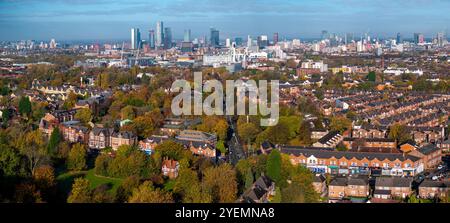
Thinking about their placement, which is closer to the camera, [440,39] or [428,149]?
[428,149]

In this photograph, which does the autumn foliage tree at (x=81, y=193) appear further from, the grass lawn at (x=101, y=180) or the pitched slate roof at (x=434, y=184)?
the pitched slate roof at (x=434, y=184)

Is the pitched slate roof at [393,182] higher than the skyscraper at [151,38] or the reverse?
the reverse

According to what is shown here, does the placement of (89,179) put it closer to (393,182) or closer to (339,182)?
(339,182)

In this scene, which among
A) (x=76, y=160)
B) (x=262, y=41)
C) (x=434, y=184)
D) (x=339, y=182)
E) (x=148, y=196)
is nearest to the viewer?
(x=148, y=196)

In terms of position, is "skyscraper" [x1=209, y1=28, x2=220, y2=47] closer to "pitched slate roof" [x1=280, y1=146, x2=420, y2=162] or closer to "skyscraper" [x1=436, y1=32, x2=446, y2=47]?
"skyscraper" [x1=436, y1=32, x2=446, y2=47]

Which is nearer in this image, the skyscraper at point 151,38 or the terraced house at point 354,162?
the terraced house at point 354,162

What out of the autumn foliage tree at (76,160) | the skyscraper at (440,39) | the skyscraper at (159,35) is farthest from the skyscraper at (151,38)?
the autumn foliage tree at (76,160)

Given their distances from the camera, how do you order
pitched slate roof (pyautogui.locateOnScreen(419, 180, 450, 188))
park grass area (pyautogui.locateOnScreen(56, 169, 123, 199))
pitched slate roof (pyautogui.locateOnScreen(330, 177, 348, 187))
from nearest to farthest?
pitched slate roof (pyautogui.locateOnScreen(419, 180, 450, 188)) < pitched slate roof (pyautogui.locateOnScreen(330, 177, 348, 187)) < park grass area (pyautogui.locateOnScreen(56, 169, 123, 199))

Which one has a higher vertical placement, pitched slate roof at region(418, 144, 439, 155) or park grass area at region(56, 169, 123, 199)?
pitched slate roof at region(418, 144, 439, 155)

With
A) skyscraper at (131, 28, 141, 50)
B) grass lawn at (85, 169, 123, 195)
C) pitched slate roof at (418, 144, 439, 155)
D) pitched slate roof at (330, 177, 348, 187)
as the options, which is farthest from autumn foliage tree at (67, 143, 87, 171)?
skyscraper at (131, 28, 141, 50)

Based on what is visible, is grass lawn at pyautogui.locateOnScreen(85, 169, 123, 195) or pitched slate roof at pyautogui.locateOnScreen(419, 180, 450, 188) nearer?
pitched slate roof at pyautogui.locateOnScreen(419, 180, 450, 188)

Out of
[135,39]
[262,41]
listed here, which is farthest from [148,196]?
[262,41]
